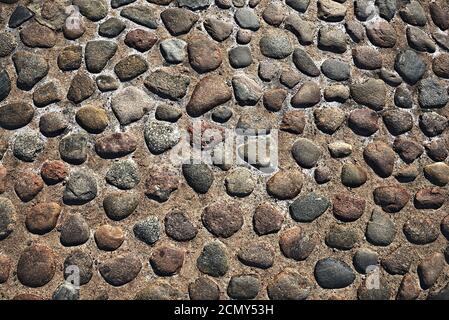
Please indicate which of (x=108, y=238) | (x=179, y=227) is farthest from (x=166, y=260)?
(x=108, y=238)

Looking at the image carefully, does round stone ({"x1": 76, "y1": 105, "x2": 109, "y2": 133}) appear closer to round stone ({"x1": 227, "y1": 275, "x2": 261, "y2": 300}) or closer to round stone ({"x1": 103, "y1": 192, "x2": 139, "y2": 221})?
round stone ({"x1": 103, "y1": 192, "x2": 139, "y2": 221})

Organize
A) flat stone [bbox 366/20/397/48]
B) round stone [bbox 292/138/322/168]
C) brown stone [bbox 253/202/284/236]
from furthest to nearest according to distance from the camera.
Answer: flat stone [bbox 366/20/397/48], round stone [bbox 292/138/322/168], brown stone [bbox 253/202/284/236]

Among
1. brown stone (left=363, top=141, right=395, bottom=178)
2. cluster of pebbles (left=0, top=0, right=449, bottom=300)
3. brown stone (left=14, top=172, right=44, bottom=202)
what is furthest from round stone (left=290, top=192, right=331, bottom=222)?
brown stone (left=14, top=172, right=44, bottom=202)

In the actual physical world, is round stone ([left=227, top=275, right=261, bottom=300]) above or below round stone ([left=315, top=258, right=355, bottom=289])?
below

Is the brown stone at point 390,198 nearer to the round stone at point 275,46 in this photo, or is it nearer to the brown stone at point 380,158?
the brown stone at point 380,158

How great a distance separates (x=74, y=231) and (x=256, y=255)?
30.9 inches

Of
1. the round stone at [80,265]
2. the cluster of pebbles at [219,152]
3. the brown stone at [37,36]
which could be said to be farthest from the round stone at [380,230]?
the brown stone at [37,36]

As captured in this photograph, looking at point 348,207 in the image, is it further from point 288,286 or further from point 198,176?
point 198,176

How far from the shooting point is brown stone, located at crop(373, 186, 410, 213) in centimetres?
229

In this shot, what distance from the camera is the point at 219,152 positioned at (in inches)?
89.6

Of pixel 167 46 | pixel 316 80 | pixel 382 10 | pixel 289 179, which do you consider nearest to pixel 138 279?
pixel 289 179

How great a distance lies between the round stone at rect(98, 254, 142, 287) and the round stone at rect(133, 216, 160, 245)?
106mm

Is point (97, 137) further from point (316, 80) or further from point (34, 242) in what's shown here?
point (316, 80)

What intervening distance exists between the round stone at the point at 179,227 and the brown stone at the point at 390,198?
843 mm
